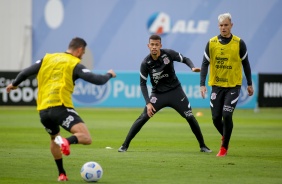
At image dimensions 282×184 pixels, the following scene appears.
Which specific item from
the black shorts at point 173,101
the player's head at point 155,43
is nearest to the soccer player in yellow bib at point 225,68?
the black shorts at point 173,101

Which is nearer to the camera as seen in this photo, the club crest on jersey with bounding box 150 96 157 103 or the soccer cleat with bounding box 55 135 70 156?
the soccer cleat with bounding box 55 135 70 156

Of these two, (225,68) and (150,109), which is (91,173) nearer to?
(150,109)

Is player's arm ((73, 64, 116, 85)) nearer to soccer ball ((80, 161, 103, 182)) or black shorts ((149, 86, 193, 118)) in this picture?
soccer ball ((80, 161, 103, 182))

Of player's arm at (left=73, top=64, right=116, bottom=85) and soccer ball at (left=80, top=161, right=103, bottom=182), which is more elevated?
player's arm at (left=73, top=64, right=116, bottom=85)

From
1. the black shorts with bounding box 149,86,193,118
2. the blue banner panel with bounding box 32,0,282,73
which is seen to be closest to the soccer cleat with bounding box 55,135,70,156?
the black shorts with bounding box 149,86,193,118

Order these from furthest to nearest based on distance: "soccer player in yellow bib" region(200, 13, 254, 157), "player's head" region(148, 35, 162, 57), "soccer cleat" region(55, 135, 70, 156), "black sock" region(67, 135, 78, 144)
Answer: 1. "player's head" region(148, 35, 162, 57)
2. "soccer player in yellow bib" region(200, 13, 254, 157)
3. "black sock" region(67, 135, 78, 144)
4. "soccer cleat" region(55, 135, 70, 156)

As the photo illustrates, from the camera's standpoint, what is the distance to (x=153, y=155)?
15344 mm

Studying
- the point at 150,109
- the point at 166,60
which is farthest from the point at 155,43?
the point at 150,109

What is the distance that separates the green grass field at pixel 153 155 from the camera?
39.8ft

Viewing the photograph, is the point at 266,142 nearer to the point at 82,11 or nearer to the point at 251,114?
the point at 251,114

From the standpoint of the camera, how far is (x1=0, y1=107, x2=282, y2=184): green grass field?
12.1 meters

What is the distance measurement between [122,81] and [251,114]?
539 centimetres

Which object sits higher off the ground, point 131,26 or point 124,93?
point 131,26

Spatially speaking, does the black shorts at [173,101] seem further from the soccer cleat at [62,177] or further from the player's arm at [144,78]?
the soccer cleat at [62,177]
